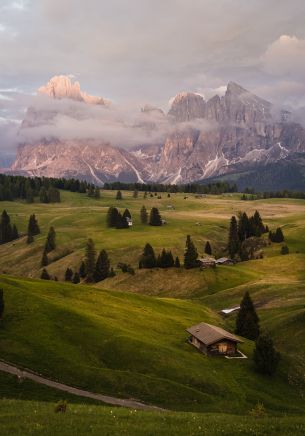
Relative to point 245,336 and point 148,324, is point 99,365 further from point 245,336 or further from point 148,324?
point 245,336

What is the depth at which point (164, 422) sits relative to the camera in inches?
1152

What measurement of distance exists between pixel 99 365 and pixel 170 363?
348 inches

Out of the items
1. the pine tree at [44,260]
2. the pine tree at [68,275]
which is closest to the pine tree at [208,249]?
the pine tree at [68,275]

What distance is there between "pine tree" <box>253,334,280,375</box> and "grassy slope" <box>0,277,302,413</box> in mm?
1269

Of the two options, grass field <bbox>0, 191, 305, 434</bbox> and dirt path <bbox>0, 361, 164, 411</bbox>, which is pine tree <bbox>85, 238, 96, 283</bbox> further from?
dirt path <bbox>0, 361, 164, 411</bbox>

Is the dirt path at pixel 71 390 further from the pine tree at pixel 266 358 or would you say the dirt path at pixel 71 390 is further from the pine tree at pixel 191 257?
the pine tree at pixel 191 257

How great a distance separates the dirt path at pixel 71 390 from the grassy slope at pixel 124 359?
3.86 ft

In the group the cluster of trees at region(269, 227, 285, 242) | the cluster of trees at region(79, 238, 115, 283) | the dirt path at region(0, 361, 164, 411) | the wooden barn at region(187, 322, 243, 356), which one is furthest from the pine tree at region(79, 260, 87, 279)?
the dirt path at region(0, 361, 164, 411)

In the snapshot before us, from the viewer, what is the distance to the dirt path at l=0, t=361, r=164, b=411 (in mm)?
43812

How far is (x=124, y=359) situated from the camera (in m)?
54.3

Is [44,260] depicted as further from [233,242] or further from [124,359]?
[124,359]

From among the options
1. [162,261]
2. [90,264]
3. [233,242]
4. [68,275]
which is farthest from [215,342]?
[233,242]

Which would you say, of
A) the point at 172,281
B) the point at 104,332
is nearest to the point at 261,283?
the point at 172,281

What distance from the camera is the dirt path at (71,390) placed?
43.8 m
